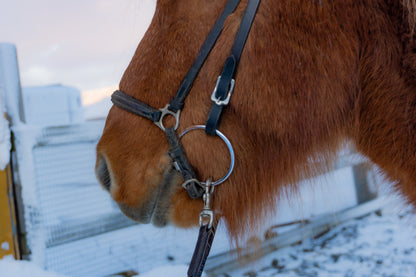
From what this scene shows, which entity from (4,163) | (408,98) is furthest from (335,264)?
(4,163)

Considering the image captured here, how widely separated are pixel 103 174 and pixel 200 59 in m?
0.60

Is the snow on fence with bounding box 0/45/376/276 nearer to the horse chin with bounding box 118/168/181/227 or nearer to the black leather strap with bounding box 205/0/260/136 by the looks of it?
the horse chin with bounding box 118/168/181/227

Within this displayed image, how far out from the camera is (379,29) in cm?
103

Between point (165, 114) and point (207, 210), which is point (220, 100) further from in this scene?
point (207, 210)

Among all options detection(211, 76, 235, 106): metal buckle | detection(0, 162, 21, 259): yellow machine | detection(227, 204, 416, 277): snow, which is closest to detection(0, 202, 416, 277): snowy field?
detection(227, 204, 416, 277): snow

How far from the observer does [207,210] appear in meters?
1.13

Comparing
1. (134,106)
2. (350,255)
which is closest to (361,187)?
(350,255)

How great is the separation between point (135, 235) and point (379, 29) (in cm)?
215

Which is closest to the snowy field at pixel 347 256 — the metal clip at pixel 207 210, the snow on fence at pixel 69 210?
the snow on fence at pixel 69 210

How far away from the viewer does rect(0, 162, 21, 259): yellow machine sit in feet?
6.16

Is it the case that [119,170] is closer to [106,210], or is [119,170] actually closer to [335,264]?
[106,210]

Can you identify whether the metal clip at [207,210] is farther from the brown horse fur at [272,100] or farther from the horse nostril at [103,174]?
the horse nostril at [103,174]

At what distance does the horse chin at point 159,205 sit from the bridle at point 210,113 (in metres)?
0.05

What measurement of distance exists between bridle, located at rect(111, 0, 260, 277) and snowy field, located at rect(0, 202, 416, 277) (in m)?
1.43
